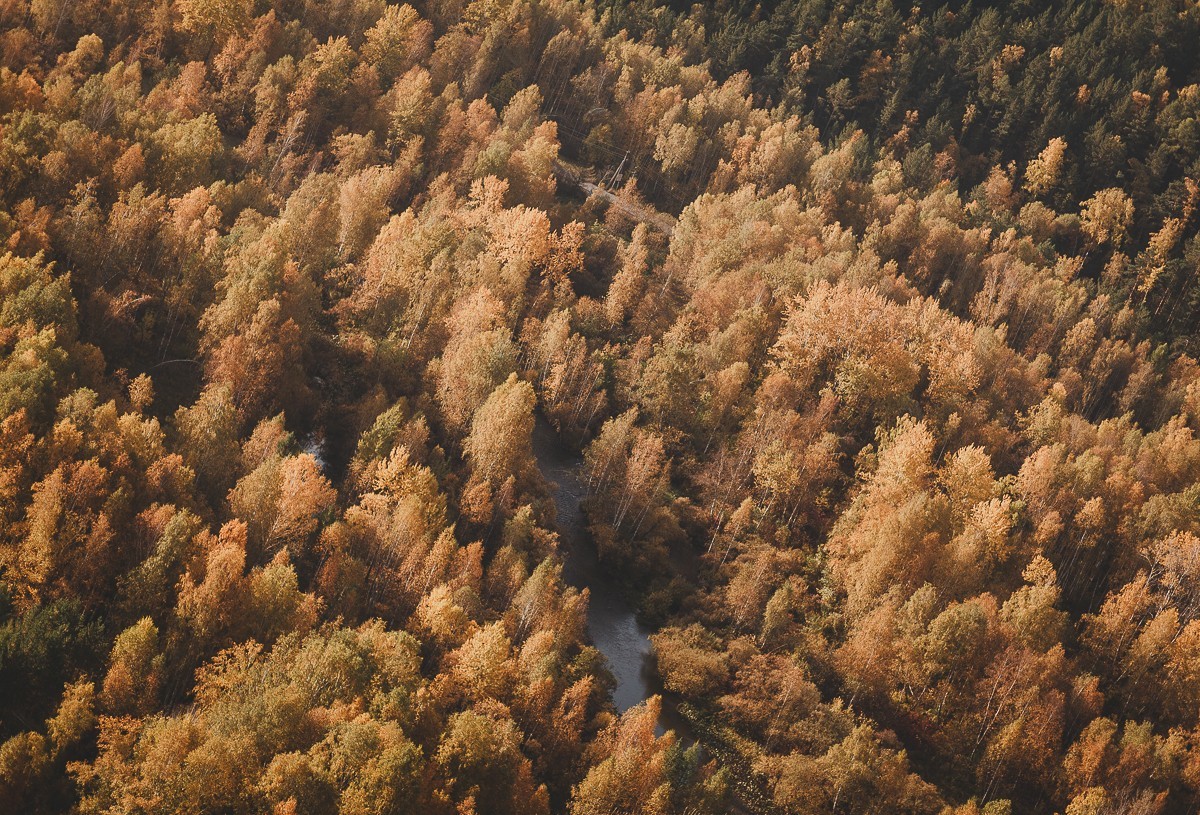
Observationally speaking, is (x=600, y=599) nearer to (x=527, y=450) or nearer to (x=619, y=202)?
(x=527, y=450)

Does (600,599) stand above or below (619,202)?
below

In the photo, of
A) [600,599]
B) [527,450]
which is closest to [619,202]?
[527,450]

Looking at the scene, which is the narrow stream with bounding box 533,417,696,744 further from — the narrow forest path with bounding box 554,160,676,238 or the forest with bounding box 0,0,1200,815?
the narrow forest path with bounding box 554,160,676,238

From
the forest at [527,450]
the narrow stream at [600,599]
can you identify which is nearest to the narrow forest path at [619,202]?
the forest at [527,450]

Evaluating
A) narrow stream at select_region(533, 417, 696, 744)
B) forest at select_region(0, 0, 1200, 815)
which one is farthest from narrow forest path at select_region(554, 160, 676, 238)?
narrow stream at select_region(533, 417, 696, 744)

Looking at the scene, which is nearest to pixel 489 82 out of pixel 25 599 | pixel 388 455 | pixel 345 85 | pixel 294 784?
pixel 345 85

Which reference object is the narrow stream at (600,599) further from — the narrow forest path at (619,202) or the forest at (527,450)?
the narrow forest path at (619,202)
